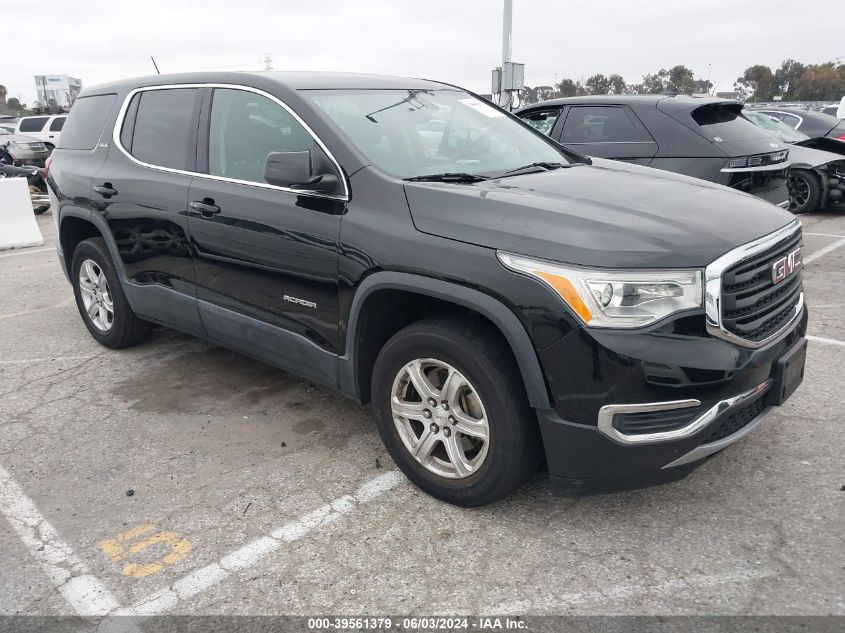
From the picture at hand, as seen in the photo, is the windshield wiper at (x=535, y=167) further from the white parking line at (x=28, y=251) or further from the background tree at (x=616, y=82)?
the background tree at (x=616, y=82)

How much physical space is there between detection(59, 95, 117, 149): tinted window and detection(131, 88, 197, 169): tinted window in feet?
1.48

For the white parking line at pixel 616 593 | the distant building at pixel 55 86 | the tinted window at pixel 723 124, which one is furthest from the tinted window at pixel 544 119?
the distant building at pixel 55 86

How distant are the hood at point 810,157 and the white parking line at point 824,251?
1.95m

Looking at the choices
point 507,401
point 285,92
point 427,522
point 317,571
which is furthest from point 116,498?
point 285,92

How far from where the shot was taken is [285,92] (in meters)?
3.65

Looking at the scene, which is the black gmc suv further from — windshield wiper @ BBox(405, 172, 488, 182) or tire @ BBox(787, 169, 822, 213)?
tire @ BBox(787, 169, 822, 213)

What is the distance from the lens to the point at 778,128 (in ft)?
37.3

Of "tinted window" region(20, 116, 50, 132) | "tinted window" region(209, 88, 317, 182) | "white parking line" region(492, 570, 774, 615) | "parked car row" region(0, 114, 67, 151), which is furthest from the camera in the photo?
"tinted window" region(20, 116, 50, 132)

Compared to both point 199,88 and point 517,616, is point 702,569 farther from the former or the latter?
point 199,88

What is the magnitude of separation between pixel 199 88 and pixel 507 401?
9.02 feet

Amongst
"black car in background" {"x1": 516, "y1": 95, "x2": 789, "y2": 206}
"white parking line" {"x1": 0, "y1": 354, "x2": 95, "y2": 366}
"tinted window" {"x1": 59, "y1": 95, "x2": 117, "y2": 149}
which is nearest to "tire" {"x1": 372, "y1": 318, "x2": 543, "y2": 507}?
"white parking line" {"x1": 0, "y1": 354, "x2": 95, "y2": 366}

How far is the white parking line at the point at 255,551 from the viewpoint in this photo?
8.51ft

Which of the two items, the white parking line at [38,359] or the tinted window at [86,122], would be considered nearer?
the tinted window at [86,122]

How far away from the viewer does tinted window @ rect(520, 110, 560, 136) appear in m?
7.64
